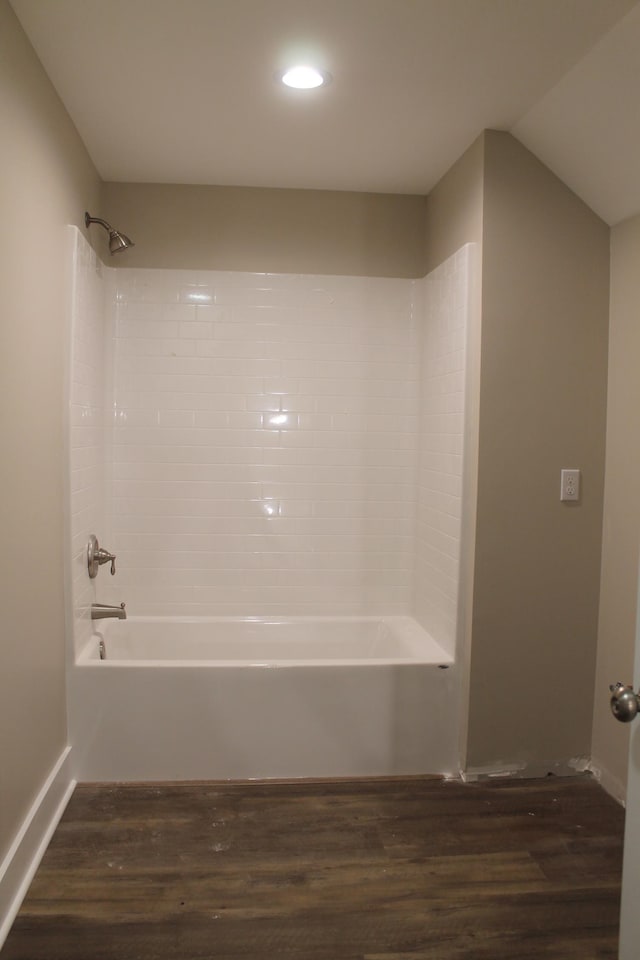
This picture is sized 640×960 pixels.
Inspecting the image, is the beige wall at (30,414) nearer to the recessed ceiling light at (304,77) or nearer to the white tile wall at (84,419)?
the white tile wall at (84,419)

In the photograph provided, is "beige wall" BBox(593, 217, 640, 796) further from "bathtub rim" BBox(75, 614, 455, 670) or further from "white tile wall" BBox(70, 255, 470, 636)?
"white tile wall" BBox(70, 255, 470, 636)

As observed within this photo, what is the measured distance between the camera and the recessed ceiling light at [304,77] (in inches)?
82.8

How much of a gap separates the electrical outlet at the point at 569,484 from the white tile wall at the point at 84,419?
1.88 meters

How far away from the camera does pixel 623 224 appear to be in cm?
248

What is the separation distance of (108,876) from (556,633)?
1.79 meters

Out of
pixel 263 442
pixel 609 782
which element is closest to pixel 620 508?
pixel 609 782

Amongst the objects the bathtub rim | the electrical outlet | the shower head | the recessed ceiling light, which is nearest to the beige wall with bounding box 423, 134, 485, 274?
the recessed ceiling light

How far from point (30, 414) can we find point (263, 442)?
4.38ft

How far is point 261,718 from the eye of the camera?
263 cm

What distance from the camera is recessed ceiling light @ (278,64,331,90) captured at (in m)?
2.10

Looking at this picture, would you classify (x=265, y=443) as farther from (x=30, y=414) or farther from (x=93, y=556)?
(x=30, y=414)

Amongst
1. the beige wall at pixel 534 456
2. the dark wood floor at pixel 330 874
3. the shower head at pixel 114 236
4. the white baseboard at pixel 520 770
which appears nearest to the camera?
the dark wood floor at pixel 330 874

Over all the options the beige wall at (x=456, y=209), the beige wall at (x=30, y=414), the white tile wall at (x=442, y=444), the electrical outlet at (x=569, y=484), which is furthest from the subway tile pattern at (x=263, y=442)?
the electrical outlet at (x=569, y=484)

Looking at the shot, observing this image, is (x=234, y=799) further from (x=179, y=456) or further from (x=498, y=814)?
(x=179, y=456)
